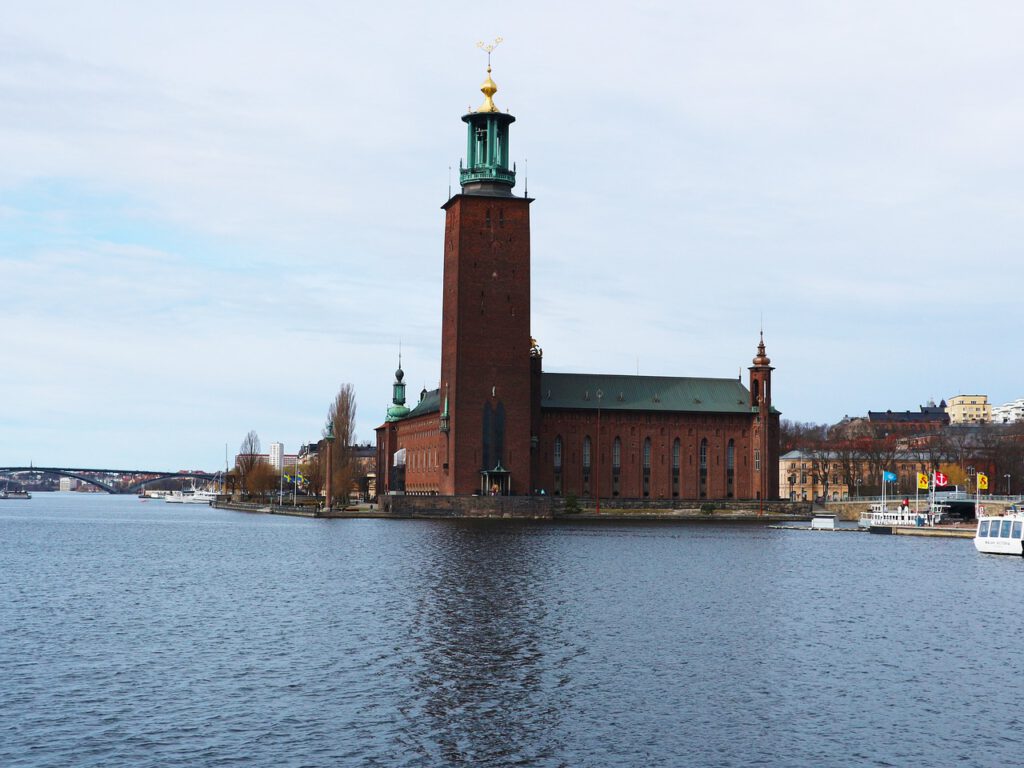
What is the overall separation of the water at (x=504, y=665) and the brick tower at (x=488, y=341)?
4708 cm

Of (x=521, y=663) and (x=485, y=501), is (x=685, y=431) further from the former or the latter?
(x=521, y=663)

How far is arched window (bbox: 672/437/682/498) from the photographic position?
112812mm

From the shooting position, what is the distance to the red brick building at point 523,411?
328 feet

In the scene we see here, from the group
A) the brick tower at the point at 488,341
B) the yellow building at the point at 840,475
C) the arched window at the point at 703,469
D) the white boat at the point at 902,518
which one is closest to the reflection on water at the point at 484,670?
the brick tower at the point at 488,341

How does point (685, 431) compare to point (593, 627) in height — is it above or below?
above

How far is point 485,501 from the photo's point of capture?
97.7m

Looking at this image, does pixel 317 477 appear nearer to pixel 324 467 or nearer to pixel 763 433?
pixel 324 467

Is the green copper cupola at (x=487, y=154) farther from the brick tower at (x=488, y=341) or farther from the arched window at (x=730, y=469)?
the arched window at (x=730, y=469)

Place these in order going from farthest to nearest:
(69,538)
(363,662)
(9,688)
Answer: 1. (69,538)
2. (363,662)
3. (9,688)

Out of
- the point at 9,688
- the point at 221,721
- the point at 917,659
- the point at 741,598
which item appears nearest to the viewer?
the point at 221,721

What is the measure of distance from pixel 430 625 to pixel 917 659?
38.4ft

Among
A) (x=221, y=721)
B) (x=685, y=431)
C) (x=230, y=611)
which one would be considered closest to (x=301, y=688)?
(x=221, y=721)

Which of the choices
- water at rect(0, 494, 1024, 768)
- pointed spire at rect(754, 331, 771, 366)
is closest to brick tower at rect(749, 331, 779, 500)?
pointed spire at rect(754, 331, 771, 366)

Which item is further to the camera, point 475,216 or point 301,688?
point 475,216
